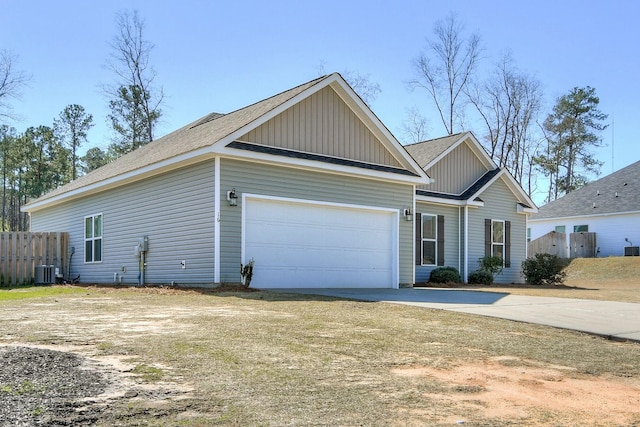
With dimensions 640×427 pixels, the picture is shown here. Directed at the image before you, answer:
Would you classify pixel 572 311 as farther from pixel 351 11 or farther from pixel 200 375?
pixel 351 11

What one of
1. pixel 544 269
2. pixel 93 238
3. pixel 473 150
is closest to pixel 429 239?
pixel 473 150

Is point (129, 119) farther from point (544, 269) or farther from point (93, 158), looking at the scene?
point (544, 269)

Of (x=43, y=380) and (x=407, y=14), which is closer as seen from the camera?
(x=43, y=380)

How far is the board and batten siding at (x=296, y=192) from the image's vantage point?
1357 cm

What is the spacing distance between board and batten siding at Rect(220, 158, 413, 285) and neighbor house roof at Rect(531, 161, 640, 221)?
69.9 feet

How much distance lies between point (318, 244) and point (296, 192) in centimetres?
148

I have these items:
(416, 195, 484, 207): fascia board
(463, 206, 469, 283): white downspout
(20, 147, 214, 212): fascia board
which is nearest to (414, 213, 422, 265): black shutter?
(416, 195, 484, 207): fascia board

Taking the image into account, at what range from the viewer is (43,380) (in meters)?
4.43

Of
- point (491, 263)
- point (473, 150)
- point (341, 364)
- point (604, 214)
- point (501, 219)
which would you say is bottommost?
point (341, 364)

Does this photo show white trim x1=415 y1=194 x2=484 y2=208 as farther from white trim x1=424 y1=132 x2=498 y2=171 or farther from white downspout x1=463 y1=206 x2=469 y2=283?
white trim x1=424 y1=132 x2=498 y2=171

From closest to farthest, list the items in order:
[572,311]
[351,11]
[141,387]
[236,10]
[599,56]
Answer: [141,387] → [572,311] → [236,10] → [351,11] → [599,56]

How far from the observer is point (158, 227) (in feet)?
51.4

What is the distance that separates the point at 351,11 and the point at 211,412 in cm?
2012

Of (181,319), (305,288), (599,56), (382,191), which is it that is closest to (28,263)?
(305,288)
